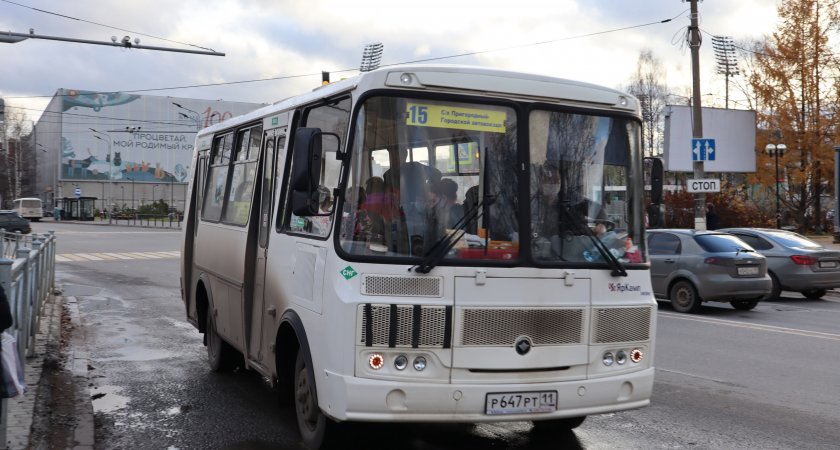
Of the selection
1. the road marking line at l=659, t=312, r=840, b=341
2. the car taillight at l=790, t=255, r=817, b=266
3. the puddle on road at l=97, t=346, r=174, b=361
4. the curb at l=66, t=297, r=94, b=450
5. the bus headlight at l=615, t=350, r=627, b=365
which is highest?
the car taillight at l=790, t=255, r=817, b=266

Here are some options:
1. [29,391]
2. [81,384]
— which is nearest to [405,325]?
[29,391]

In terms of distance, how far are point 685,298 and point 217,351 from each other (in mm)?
9242

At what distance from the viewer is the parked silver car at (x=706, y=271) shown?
14617 millimetres

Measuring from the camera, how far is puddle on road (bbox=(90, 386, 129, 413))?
7367mm

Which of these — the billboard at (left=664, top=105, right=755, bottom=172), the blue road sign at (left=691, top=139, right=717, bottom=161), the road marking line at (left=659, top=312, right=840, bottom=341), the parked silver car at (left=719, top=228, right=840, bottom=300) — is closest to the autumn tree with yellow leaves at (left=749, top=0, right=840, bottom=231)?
the billboard at (left=664, top=105, right=755, bottom=172)

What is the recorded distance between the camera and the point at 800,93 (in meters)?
40.1

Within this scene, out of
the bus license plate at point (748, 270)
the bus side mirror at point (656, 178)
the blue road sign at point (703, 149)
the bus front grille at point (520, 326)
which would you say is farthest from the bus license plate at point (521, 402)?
the blue road sign at point (703, 149)

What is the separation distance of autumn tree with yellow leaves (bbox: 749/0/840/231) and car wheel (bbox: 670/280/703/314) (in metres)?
26.2

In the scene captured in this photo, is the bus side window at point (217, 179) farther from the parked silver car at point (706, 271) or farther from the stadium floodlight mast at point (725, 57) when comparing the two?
the stadium floodlight mast at point (725, 57)

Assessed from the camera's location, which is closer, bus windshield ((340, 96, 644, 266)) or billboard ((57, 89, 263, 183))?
bus windshield ((340, 96, 644, 266))

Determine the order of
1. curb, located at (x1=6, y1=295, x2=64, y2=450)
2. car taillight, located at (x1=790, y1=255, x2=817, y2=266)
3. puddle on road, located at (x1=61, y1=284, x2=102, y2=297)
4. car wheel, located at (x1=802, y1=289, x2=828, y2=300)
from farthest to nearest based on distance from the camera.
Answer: car wheel, located at (x1=802, y1=289, x2=828, y2=300), car taillight, located at (x1=790, y1=255, x2=817, y2=266), puddle on road, located at (x1=61, y1=284, x2=102, y2=297), curb, located at (x1=6, y1=295, x2=64, y2=450)

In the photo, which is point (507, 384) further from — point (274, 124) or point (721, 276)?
point (721, 276)

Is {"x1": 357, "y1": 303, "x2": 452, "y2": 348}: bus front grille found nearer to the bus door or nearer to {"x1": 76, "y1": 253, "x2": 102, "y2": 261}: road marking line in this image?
the bus door

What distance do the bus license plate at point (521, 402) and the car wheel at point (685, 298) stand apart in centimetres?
1022
